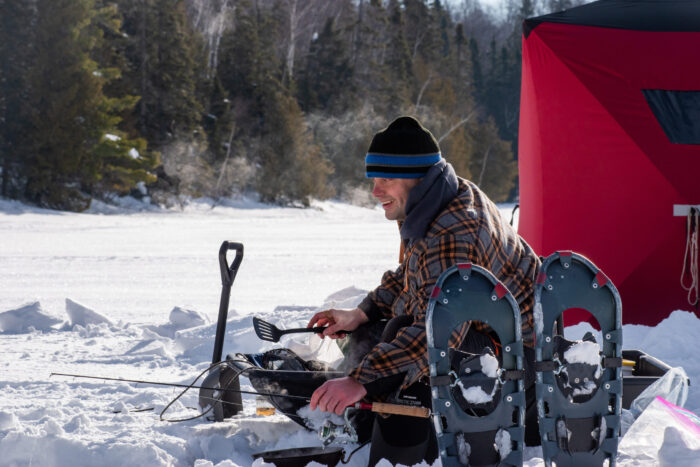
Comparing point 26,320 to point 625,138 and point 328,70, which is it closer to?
point 625,138

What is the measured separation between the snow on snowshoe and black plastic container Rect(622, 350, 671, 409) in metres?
1.19

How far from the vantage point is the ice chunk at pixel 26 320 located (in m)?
5.51

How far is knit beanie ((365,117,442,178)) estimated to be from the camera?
8.70 feet

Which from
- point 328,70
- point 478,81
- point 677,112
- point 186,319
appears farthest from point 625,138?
point 478,81

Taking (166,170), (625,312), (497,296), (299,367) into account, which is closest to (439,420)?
(497,296)

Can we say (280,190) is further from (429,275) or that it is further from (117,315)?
(429,275)

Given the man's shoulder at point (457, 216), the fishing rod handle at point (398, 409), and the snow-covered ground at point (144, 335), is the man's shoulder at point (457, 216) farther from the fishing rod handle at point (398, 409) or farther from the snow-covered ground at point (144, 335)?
the snow-covered ground at point (144, 335)

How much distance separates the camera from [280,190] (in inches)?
1120

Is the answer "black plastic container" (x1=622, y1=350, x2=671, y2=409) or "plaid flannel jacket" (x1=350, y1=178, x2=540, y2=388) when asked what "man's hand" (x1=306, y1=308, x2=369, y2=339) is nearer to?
"plaid flannel jacket" (x1=350, y1=178, x2=540, y2=388)

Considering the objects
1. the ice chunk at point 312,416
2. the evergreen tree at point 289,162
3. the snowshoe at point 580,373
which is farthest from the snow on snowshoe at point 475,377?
the evergreen tree at point 289,162

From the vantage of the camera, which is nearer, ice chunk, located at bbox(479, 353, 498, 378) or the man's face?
ice chunk, located at bbox(479, 353, 498, 378)

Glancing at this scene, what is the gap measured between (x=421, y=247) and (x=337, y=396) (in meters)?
0.60

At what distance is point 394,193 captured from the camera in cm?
273

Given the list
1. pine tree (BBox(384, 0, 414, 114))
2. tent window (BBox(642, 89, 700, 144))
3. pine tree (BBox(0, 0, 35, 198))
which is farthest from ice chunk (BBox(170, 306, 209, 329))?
pine tree (BBox(384, 0, 414, 114))
